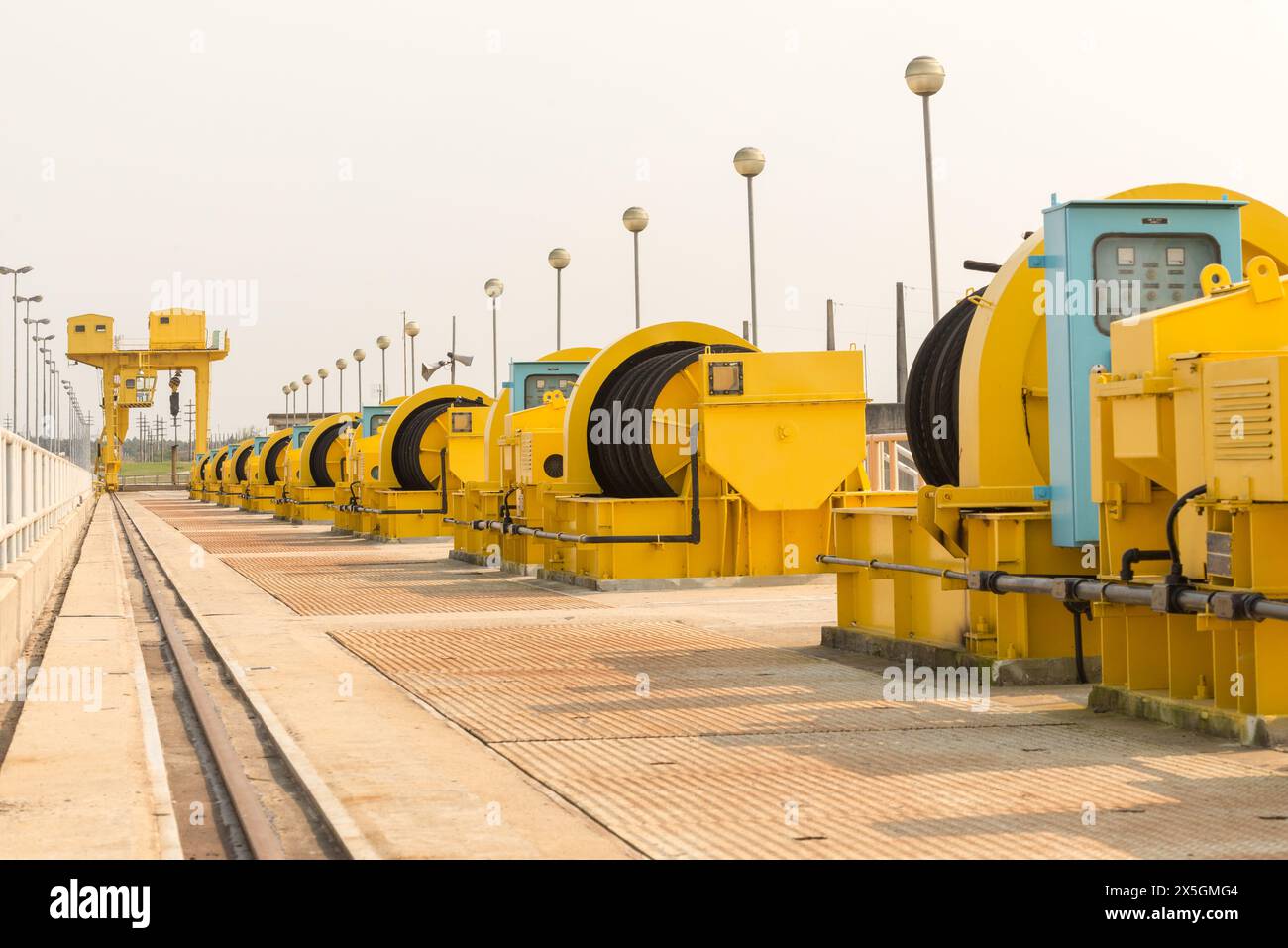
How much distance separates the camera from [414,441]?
3206 cm

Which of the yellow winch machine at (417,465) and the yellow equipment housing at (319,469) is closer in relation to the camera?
the yellow winch machine at (417,465)

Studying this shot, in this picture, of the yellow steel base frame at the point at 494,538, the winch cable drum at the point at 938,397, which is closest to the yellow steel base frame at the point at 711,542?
the yellow steel base frame at the point at 494,538

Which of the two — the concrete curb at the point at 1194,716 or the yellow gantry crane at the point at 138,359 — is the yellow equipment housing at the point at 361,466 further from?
the yellow gantry crane at the point at 138,359

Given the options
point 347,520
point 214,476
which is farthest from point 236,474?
point 347,520

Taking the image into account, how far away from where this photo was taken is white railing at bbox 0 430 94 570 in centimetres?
1248

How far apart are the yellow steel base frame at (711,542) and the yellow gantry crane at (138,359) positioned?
76036 mm

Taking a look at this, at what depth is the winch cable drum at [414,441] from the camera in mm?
32062

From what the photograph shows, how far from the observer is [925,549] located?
A: 1118cm

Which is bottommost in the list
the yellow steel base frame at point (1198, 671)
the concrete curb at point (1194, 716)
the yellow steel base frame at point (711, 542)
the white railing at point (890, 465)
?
the concrete curb at point (1194, 716)

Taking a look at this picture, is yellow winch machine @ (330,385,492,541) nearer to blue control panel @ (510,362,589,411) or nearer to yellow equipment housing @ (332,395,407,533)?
yellow equipment housing @ (332,395,407,533)

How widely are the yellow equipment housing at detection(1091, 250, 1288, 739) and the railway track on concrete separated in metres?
4.15

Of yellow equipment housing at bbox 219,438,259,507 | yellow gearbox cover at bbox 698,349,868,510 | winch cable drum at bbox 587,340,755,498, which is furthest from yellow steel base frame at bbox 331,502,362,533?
yellow equipment housing at bbox 219,438,259,507
